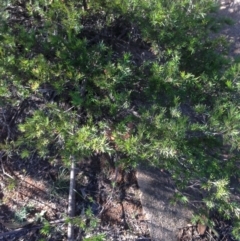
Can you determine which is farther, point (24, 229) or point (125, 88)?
point (24, 229)

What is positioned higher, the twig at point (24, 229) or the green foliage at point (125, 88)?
the green foliage at point (125, 88)

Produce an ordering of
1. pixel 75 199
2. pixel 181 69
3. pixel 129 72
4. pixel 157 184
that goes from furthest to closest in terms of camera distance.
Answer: pixel 157 184 < pixel 75 199 < pixel 181 69 < pixel 129 72

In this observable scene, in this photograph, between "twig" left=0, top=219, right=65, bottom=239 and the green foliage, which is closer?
the green foliage

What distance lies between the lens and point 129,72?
9.34 ft

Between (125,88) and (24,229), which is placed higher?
(125,88)

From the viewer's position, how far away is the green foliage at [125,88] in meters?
2.72

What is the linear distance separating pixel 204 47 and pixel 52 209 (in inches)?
69.9

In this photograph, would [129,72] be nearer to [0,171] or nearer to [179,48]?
[179,48]

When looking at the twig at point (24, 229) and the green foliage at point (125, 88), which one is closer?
the green foliage at point (125, 88)

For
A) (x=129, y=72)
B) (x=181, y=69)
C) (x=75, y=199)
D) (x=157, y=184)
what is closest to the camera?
(x=129, y=72)

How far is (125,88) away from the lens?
116 inches

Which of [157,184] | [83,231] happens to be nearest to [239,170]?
[157,184]

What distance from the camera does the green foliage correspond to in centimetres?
272

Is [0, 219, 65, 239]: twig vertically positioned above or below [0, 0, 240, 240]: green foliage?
below
